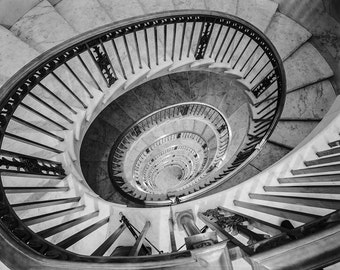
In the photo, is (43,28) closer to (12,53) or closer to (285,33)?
(12,53)

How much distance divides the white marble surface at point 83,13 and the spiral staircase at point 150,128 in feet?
0.08

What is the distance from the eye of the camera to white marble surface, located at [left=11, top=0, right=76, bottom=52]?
362 cm

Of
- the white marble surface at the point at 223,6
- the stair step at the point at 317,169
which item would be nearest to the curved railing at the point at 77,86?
the white marble surface at the point at 223,6

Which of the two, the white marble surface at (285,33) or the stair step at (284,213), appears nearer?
the stair step at (284,213)

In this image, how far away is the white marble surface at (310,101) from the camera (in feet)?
16.9

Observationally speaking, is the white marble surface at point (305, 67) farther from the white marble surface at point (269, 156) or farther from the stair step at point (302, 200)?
the stair step at point (302, 200)

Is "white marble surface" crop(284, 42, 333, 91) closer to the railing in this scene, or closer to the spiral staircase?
the spiral staircase

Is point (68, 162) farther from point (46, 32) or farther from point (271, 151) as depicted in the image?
point (271, 151)

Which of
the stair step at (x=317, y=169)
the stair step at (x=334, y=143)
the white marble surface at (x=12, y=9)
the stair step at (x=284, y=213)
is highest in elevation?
the white marble surface at (x=12, y=9)

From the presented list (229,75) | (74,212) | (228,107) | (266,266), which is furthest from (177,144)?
(266,266)

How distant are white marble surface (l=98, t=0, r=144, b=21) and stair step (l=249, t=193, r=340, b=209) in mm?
3961

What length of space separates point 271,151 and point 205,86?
8.77 feet

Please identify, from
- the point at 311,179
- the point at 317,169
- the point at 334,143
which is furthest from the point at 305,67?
the point at 311,179

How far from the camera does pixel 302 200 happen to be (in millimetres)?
2598
